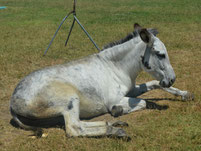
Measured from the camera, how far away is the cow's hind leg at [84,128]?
4949mm

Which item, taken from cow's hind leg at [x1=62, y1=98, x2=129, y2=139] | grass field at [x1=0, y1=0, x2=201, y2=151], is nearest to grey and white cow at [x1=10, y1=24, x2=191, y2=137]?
cow's hind leg at [x1=62, y1=98, x2=129, y2=139]

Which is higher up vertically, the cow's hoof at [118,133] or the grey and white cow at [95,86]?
the grey and white cow at [95,86]

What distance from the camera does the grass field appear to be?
16.1 ft

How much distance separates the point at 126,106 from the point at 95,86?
2.44 ft

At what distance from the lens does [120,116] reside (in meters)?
6.00

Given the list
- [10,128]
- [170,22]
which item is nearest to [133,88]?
[10,128]

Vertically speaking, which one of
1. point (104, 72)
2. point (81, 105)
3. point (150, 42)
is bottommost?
point (81, 105)

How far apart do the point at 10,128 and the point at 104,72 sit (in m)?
2.09

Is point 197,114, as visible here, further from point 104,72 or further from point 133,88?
point 104,72

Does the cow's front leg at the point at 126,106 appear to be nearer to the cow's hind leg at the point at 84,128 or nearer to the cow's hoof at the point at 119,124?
the cow's hoof at the point at 119,124

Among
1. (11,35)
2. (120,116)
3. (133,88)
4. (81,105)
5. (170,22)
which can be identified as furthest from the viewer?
(170,22)

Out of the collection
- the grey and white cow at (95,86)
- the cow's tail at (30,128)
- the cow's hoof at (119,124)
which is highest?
the grey and white cow at (95,86)

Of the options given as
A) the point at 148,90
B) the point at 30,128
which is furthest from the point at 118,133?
the point at 148,90

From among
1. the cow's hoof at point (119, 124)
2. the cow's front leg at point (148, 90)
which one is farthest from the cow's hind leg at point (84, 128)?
the cow's front leg at point (148, 90)
